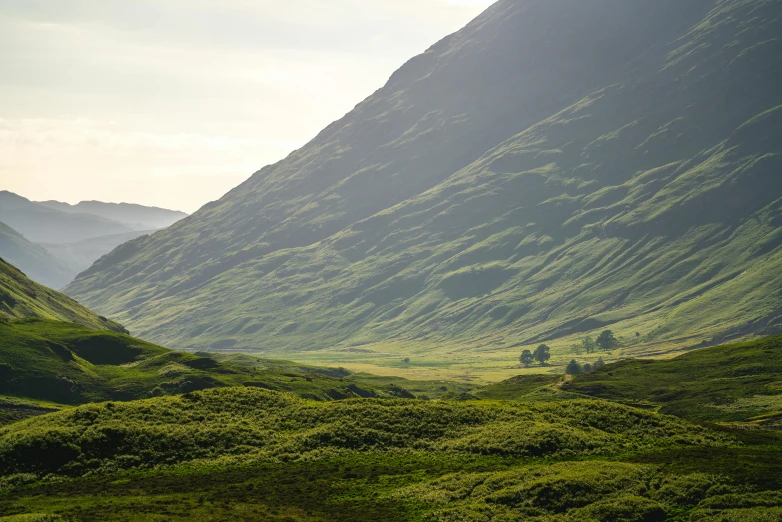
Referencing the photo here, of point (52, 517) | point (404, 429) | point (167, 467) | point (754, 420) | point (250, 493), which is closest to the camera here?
point (52, 517)

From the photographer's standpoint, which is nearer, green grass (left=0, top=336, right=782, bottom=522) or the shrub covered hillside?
green grass (left=0, top=336, right=782, bottom=522)

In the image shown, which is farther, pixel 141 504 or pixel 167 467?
pixel 167 467

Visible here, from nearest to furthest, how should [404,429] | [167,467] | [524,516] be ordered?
[524,516] < [167,467] < [404,429]

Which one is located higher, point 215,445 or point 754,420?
point 215,445

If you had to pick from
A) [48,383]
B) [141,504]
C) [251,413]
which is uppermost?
[48,383]

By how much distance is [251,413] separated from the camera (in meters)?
124

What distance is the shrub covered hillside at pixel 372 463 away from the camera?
82.1 meters

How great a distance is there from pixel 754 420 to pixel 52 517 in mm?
139934

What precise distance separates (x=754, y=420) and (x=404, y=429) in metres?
87.2

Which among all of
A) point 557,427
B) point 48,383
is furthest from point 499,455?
point 48,383

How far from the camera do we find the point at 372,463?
103m

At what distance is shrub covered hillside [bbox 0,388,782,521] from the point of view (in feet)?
269

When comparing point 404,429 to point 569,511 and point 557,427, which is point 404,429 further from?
point 569,511

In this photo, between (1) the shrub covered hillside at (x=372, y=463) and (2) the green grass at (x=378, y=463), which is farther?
(1) the shrub covered hillside at (x=372, y=463)
